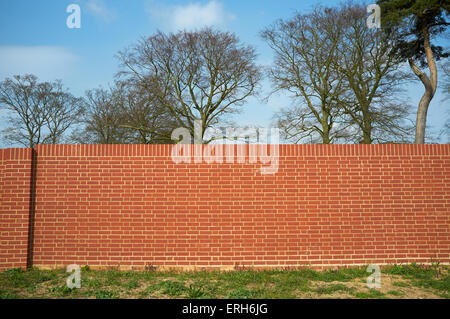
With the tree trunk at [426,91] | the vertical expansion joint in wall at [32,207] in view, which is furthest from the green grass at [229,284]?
the tree trunk at [426,91]

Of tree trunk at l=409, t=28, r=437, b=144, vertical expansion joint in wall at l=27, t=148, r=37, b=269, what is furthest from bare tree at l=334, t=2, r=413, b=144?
vertical expansion joint in wall at l=27, t=148, r=37, b=269

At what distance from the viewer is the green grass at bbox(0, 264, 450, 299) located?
5.76 meters

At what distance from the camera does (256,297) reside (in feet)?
18.2

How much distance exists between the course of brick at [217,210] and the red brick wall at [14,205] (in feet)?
0.07

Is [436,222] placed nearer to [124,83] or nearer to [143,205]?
[143,205]

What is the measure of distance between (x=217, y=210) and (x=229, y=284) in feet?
5.16

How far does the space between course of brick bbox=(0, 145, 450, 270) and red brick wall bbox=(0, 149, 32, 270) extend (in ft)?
0.07

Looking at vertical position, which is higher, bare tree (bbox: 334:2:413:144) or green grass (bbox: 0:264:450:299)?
bare tree (bbox: 334:2:413:144)

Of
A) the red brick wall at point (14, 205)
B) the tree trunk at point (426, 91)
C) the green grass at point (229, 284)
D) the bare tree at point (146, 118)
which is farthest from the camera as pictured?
the bare tree at point (146, 118)

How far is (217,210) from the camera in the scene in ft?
23.5

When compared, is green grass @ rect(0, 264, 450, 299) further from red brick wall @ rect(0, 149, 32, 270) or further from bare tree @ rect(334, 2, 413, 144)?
bare tree @ rect(334, 2, 413, 144)

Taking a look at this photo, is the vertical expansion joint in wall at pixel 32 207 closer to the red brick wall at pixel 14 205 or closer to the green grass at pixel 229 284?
the red brick wall at pixel 14 205

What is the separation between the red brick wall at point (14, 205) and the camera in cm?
698

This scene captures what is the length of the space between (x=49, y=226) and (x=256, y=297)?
4.53 m
